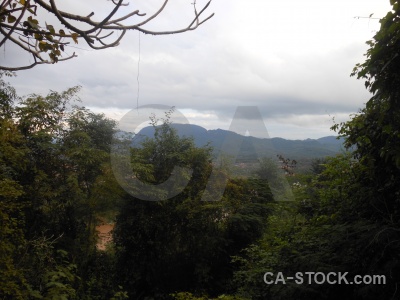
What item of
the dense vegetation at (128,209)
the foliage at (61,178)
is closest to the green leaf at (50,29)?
the dense vegetation at (128,209)

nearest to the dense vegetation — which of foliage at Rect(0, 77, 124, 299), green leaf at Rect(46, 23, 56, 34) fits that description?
foliage at Rect(0, 77, 124, 299)

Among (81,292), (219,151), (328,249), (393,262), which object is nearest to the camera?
(393,262)

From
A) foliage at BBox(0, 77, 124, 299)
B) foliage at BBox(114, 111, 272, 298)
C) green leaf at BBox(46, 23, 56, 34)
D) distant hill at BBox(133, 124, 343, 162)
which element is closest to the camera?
green leaf at BBox(46, 23, 56, 34)

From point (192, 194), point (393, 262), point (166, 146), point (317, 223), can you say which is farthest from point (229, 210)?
point (393, 262)

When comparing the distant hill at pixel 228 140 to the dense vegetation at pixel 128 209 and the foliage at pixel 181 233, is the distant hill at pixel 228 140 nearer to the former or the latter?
the dense vegetation at pixel 128 209

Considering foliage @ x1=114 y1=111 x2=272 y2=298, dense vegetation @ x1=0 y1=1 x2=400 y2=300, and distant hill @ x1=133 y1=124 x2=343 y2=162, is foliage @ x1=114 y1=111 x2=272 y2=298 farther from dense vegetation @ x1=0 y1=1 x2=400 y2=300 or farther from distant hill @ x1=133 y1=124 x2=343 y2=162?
distant hill @ x1=133 y1=124 x2=343 y2=162

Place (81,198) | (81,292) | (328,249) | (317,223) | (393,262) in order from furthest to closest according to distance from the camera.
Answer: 1. (81,198)
2. (81,292)
3. (317,223)
4. (328,249)
5. (393,262)

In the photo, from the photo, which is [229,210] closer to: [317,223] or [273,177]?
[273,177]

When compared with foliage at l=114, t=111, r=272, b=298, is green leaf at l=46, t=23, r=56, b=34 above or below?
above

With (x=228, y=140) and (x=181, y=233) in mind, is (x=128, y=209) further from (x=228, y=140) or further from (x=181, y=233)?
(x=228, y=140)

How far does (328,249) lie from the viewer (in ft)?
8.29

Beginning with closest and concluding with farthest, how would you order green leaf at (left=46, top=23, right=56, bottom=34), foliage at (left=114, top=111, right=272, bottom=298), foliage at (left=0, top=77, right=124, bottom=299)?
1. green leaf at (left=46, top=23, right=56, bottom=34)
2. foliage at (left=0, top=77, right=124, bottom=299)
3. foliage at (left=114, top=111, right=272, bottom=298)

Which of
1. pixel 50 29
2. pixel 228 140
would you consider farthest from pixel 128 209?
pixel 50 29

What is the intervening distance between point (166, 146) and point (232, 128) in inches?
96.6
